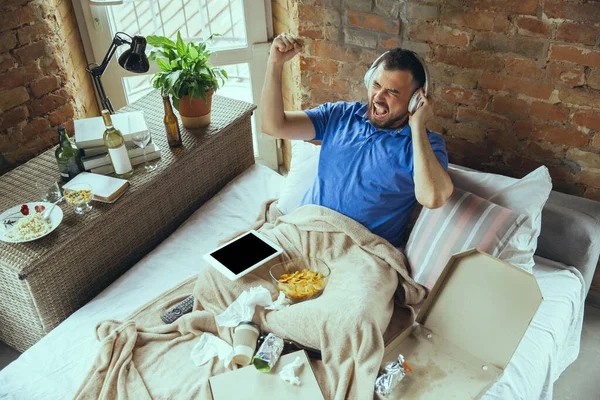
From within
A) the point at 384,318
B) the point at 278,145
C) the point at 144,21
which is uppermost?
the point at 144,21

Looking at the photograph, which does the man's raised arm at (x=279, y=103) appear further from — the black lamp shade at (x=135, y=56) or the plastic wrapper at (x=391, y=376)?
the plastic wrapper at (x=391, y=376)

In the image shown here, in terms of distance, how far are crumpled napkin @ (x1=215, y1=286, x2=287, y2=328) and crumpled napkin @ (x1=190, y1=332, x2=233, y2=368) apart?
54 mm

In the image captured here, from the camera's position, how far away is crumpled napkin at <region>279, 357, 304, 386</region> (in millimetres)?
1404

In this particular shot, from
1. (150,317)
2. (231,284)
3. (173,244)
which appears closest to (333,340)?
(231,284)

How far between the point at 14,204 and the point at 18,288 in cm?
34

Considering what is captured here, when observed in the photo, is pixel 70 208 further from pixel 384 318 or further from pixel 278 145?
pixel 278 145

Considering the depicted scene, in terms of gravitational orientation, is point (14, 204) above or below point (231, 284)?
above

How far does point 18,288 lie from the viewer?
1.69m

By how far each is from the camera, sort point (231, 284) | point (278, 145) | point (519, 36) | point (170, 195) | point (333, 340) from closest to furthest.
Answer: point (333, 340), point (231, 284), point (519, 36), point (170, 195), point (278, 145)

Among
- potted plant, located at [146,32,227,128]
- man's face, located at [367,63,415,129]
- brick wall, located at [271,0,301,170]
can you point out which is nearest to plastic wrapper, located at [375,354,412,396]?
man's face, located at [367,63,415,129]

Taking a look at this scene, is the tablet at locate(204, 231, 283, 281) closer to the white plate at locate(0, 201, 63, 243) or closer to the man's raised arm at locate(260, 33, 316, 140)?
the man's raised arm at locate(260, 33, 316, 140)

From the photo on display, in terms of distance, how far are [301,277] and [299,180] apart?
51cm

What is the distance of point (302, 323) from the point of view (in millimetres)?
1506

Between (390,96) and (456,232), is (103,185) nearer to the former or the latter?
(390,96)
